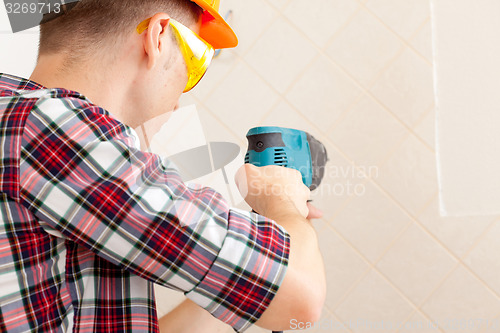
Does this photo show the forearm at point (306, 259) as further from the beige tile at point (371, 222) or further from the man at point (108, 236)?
the beige tile at point (371, 222)

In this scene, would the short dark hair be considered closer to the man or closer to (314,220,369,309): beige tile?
the man

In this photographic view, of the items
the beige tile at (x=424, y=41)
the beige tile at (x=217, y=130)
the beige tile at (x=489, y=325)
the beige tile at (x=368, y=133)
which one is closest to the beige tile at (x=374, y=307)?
the beige tile at (x=489, y=325)

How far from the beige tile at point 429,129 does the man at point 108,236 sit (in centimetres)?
100

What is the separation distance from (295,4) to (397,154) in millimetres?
630

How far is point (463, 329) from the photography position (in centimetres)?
152

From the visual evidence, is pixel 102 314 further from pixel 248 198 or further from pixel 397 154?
pixel 397 154

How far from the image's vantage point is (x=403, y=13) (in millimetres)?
1539

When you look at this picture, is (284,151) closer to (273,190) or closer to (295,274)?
(273,190)

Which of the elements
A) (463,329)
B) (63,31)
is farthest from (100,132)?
(463,329)

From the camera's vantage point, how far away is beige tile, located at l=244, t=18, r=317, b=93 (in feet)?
5.26

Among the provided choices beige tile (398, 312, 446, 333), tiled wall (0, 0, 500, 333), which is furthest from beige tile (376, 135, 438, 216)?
beige tile (398, 312, 446, 333)

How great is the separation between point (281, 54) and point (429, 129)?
0.57 m

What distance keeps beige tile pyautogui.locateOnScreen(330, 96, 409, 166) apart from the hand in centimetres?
72

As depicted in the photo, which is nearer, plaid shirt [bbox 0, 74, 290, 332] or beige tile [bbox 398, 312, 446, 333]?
plaid shirt [bbox 0, 74, 290, 332]
